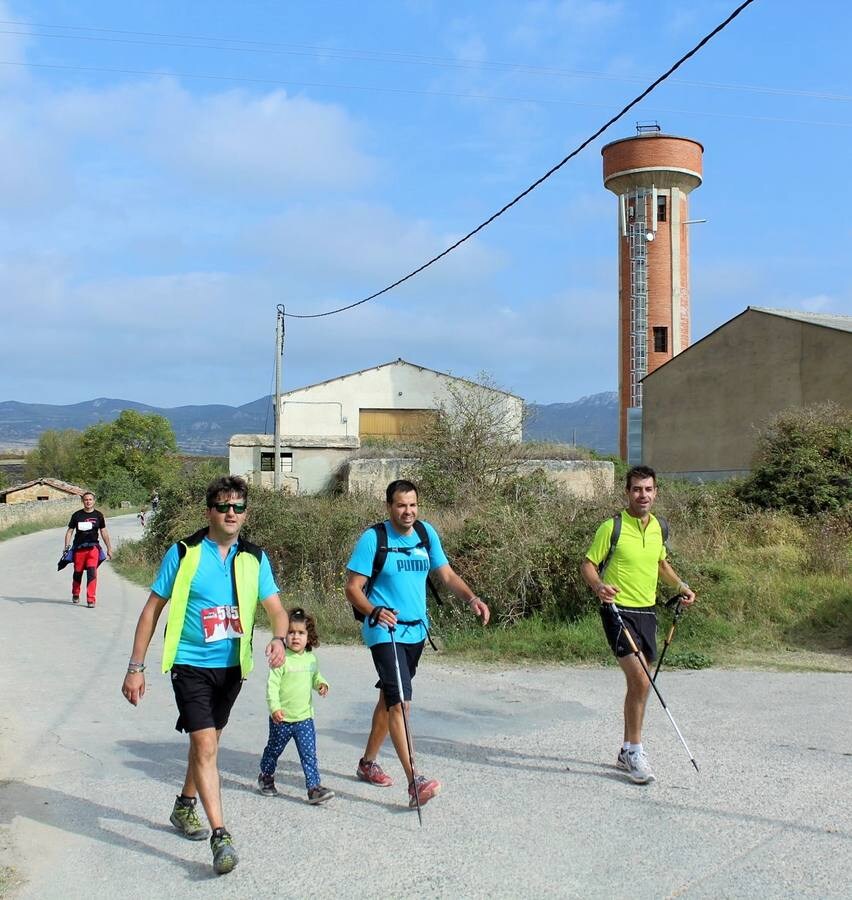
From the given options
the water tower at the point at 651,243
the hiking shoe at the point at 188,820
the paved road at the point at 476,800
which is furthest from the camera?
the water tower at the point at 651,243

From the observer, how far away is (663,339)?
173 feet

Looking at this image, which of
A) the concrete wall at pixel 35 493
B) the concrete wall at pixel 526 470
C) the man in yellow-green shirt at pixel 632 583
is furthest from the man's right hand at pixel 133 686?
the concrete wall at pixel 35 493

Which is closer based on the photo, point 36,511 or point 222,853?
point 222,853

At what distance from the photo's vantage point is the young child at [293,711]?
18.5 ft

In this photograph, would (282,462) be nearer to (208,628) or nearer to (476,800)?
(476,800)

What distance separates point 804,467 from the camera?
61.0 ft

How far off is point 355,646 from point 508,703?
3.71 meters

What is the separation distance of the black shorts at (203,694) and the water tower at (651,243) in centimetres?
4785

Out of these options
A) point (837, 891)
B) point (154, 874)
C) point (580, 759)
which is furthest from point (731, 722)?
point (154, 874)

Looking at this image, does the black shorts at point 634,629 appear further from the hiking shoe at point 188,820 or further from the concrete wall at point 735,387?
the concrete wall at point 735,387

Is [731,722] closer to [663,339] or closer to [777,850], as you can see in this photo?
[777,850]

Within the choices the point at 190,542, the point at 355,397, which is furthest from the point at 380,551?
the point at 355,397

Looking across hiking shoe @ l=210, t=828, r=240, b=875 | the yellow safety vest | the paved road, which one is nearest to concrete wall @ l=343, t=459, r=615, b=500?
the paved road

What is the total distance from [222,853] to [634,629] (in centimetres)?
282
